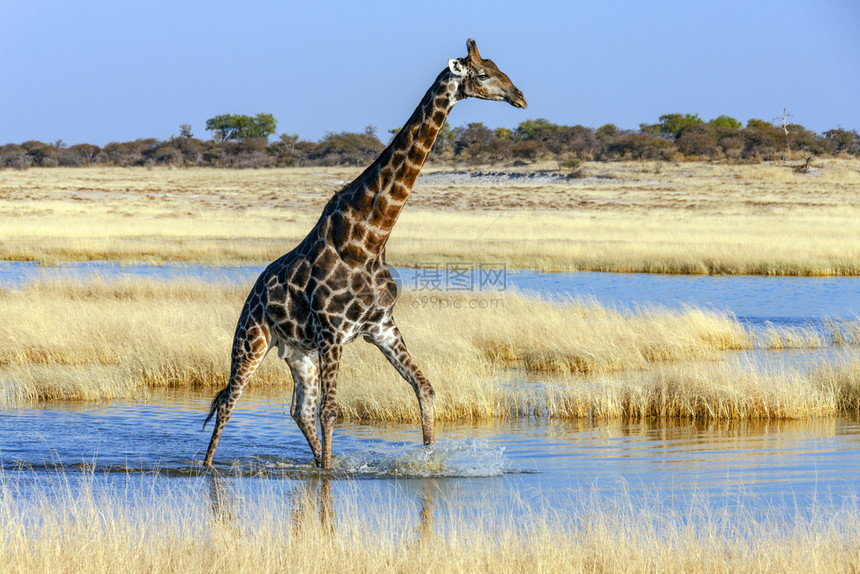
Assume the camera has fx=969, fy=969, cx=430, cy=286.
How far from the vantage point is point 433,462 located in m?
7.99

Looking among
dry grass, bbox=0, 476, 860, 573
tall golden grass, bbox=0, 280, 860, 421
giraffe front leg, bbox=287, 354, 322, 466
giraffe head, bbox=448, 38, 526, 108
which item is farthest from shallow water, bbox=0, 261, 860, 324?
dry grass, bbox=0, 476, 860, 573

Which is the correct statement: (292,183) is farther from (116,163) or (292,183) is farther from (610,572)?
(610,572)

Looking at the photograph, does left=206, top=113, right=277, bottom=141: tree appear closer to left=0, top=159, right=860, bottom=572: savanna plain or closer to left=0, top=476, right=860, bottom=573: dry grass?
left=0, top=159, right=860, bottom=572: savanna plain

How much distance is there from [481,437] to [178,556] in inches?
174

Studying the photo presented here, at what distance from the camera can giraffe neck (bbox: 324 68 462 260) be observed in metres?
7.50

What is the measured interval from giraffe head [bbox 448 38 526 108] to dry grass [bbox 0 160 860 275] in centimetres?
1883

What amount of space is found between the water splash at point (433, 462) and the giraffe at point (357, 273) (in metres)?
0.26

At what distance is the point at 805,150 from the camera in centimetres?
6181

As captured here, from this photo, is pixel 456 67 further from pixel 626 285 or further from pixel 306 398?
pixel 626 285

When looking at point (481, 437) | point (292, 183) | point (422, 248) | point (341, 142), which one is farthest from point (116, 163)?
point (481, 437)

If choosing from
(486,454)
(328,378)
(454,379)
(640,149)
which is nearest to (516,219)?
(640,149)

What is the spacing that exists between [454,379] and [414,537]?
4.58m

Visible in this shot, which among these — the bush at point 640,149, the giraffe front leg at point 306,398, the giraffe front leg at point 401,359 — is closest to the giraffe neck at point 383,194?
the giraffe front leg at point 401,359

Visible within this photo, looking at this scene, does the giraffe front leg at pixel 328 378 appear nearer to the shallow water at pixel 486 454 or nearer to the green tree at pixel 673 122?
the shallow water at pixel 486 454
